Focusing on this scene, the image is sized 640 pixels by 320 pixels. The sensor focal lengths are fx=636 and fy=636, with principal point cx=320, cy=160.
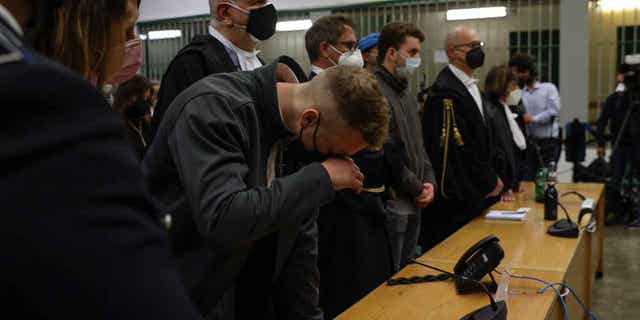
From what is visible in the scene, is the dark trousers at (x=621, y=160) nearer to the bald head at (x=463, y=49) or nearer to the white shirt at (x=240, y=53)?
the bald head at (x=463, y=49)

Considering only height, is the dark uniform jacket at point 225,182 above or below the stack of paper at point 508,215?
above

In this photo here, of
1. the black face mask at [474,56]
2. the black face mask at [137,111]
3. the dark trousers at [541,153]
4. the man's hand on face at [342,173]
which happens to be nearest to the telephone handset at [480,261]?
the man's hand on face at [342,173]

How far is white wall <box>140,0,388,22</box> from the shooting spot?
9.10 metres

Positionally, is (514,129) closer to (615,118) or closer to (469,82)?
(469,82)

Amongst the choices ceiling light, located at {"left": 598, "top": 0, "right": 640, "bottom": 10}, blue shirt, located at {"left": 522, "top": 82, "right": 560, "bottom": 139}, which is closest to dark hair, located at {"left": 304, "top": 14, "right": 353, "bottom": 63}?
blue shirt, located at {"left": 522, "top": 82, "right": 560, "bottom": 139}

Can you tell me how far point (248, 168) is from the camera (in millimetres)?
1514

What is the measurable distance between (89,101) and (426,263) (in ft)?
6.77

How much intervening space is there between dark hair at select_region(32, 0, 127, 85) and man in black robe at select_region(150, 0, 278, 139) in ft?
5.37

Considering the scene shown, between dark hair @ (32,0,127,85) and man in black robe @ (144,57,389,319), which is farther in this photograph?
man in black robe @ (144,57,389,319)

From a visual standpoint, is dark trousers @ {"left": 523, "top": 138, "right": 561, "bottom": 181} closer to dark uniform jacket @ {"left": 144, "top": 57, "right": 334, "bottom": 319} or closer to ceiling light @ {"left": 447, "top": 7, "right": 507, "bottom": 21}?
ceiling light @ {"left": 447, "top": 7, "right": 507, "bottom": 21}

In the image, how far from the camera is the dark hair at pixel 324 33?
3.21m

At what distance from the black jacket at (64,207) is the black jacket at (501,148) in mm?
3682

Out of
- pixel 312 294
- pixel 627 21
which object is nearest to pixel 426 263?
pixel 312 294

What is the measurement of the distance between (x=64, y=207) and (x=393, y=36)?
3.36 metres
